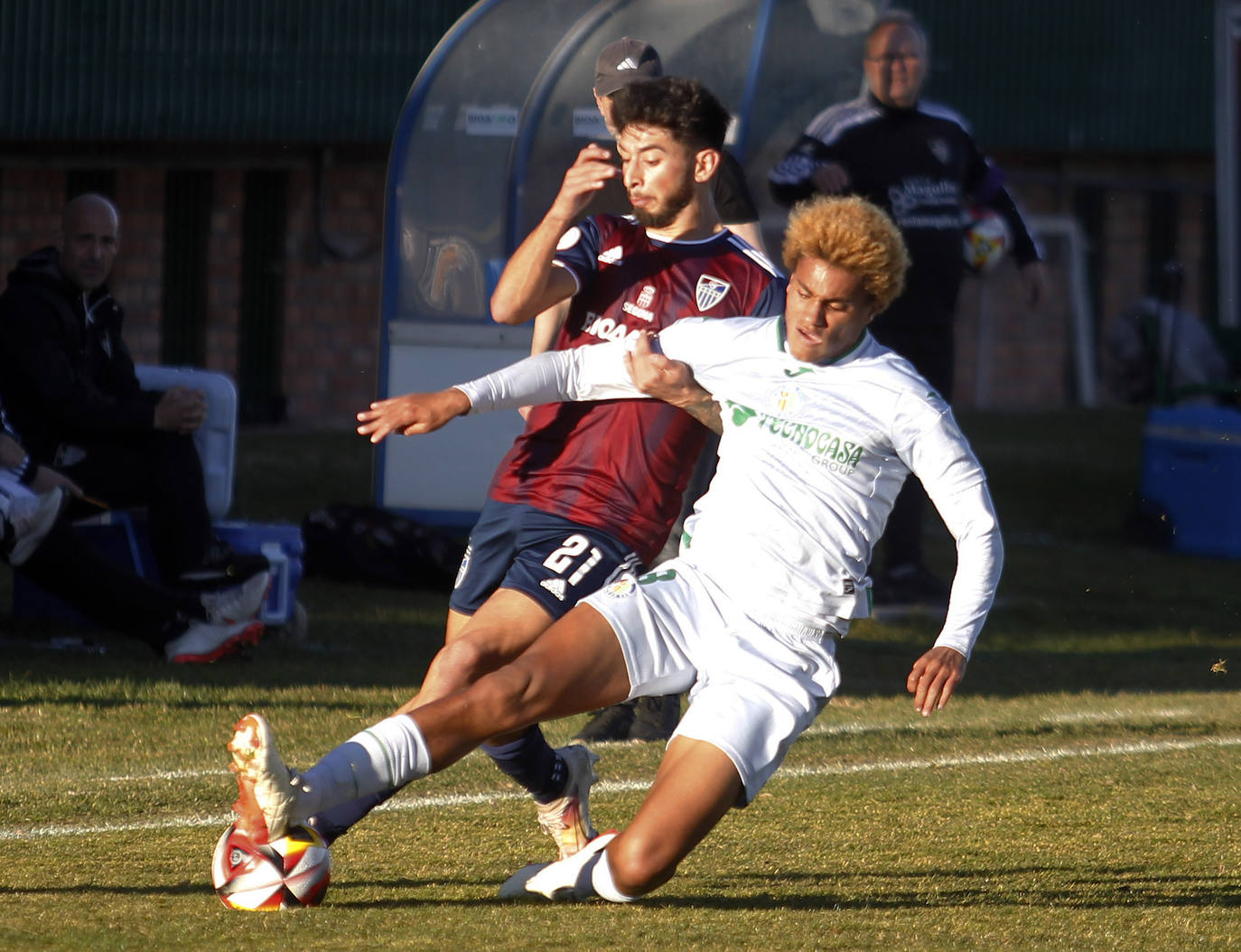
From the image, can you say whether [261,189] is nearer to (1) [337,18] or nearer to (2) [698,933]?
(1) [337,18]

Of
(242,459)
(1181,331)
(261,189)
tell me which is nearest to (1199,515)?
(1181,331)

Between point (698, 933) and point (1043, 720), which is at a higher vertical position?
point (698, 933)

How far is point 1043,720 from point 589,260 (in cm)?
314

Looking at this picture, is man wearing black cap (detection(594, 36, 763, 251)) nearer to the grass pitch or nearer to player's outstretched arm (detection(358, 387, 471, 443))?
player's outstretched arm (detection(358, 387, 471, 443))

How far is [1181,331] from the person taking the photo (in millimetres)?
15383

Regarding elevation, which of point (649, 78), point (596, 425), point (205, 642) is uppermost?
point (649, 78)

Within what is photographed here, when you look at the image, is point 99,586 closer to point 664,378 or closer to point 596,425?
point 596,425

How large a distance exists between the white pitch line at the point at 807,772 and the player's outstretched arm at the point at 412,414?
1443 millimetres

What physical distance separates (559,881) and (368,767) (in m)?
0.66

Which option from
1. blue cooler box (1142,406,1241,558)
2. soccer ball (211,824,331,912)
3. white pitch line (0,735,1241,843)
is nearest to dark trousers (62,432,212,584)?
white pitch line (0,735,1241,843)

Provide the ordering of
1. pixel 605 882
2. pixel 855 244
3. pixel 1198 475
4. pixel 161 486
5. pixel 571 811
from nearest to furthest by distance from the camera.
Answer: pixel 605 882
pixel 855 244
pixel 571 811
pixel 161 486
pixel 1198 475

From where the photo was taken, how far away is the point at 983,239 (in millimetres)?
10852

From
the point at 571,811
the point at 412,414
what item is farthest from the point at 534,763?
the point at 412,414

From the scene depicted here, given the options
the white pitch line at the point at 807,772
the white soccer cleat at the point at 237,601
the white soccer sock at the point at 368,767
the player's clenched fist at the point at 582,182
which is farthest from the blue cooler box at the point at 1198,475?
the white soccer sock at the point at 368,767
